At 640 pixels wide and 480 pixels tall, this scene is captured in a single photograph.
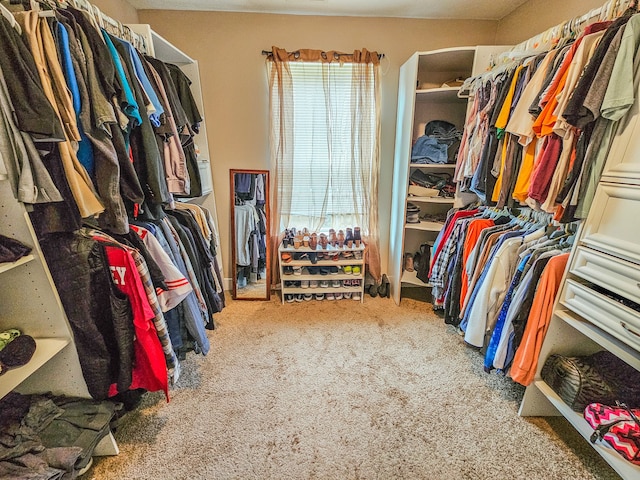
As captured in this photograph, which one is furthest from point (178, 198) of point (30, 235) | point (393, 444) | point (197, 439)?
point (393, 444)

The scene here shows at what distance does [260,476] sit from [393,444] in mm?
631

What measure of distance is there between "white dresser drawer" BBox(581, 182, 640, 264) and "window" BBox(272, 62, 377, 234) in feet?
5.39

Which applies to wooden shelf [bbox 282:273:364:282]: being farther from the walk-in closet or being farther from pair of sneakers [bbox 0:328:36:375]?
pair of sneakers [bbox 0:328:36:375]

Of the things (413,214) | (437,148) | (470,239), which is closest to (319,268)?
(413,214)

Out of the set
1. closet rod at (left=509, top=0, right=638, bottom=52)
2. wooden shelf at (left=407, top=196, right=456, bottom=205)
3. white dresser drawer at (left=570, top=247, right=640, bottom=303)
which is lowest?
white dresser drawer at (left=570, top=247, right=640, bottom=303)

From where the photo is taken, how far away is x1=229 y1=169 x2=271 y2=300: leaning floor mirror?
103 inches

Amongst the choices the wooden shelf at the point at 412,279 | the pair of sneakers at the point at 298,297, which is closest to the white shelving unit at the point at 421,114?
the wooden shelf at the point at 412,279

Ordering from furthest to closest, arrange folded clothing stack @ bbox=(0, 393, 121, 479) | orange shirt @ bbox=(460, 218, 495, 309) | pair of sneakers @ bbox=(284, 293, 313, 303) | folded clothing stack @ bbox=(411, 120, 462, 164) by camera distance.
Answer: pair of sneakers @ bbox=(284, 293, 313, 303)
folded clothing stack @ bbox=(411, 120, 462, 164)
orange shirt @ bbox=(460, 218, 495, 309)
folded clothing stack @ bbox=(0, 393, 121, 479)

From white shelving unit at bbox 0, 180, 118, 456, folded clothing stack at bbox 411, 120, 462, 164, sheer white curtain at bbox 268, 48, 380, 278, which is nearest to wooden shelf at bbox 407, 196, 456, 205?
folded clothing stack at bbox 411, 120, 462, 164

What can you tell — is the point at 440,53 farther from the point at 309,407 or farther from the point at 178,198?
the point at 309,407

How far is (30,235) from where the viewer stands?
1.03m

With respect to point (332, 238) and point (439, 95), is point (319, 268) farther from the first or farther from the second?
point (439, 95)

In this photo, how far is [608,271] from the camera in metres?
1.13

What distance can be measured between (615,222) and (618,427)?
795 millimetres
